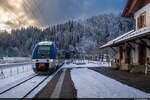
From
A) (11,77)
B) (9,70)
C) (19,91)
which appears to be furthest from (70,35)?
(19,91)

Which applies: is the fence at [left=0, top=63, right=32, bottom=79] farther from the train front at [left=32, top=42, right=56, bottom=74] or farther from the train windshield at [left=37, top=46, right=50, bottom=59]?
the train windshield at [left=37, top=46, right=50, bottom=59]

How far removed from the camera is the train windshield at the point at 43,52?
493 inches

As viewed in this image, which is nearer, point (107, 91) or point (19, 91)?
point (107, 91)

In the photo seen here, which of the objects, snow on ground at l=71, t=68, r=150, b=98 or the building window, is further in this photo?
the building window

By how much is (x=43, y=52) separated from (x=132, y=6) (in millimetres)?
11068

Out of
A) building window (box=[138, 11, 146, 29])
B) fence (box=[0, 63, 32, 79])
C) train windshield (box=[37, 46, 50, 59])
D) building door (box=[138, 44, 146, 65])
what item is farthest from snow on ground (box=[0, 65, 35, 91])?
building window (box=[138, 11, 146, 29])

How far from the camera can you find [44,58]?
12.4 meters

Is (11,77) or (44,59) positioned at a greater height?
(44,59)

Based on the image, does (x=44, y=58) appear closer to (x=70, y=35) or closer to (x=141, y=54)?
(x=141, y=54)

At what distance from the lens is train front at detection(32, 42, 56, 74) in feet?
39.8

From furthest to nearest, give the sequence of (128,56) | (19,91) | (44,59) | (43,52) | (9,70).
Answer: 1. (9,70)
2. (128,56)
3. (43,52)
4. (44,59)
5. (19,91)

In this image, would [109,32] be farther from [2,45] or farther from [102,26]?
[2,45]

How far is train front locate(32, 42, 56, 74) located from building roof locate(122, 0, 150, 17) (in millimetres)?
9988

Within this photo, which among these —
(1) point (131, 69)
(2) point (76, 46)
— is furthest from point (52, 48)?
(2) point (76, 46)
